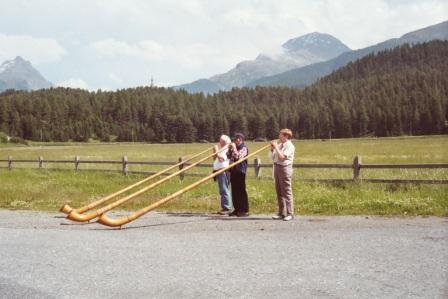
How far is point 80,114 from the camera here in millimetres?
171875

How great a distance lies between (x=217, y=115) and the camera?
169750 millimetres

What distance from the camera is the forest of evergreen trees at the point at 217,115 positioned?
5994 inches

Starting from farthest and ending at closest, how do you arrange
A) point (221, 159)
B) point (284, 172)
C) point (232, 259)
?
point (221, 159), point (284, 172), point (232, 259)

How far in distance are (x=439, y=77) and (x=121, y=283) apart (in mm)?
192086

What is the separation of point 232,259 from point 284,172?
433 centimetres

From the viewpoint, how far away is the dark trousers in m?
12.1

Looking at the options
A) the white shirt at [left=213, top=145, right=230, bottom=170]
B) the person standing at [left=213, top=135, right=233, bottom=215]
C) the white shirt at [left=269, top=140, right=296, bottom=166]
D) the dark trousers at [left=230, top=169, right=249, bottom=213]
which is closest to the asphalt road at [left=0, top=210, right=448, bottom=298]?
the dark trousers at [left=230, top=169, right=249, bottom=213]

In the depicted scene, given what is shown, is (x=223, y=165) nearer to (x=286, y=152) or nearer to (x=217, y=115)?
(x=286, y=152)

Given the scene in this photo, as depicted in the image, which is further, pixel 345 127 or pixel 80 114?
pixel 80 114

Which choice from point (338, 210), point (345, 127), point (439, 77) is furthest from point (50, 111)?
point (338, 210)

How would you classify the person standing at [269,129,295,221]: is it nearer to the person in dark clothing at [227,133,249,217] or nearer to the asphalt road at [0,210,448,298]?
the asphalt road at [0,210,448,298]

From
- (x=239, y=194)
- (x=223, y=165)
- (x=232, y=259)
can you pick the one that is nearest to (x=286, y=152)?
(x=239, y=194)

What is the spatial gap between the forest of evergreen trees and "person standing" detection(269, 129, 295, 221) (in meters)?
142

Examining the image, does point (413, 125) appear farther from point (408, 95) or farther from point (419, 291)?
point (419, 291)
